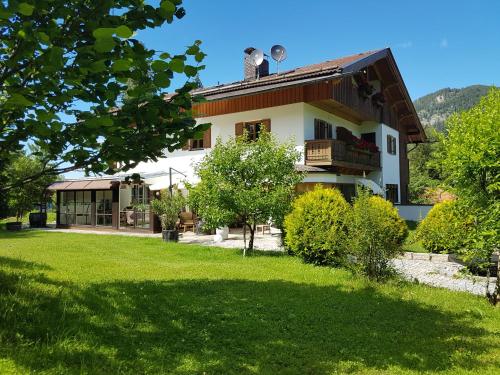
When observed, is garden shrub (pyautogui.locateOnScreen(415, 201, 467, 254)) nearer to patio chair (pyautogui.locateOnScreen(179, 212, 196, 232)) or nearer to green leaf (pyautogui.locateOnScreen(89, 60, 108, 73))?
green leaf (pyautogui.locateOnScreen(89, 60, 108, 73))

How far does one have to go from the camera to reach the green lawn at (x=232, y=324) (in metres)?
4.27

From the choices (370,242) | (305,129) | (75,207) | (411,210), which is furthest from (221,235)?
(411,210)

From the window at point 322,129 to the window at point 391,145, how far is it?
809cm

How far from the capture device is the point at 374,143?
26.8 meters

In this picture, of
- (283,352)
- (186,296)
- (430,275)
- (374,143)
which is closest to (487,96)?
(430,275)

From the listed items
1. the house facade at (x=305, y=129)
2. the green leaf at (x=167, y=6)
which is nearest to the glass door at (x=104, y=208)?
the house facade at (x=305, y=129)

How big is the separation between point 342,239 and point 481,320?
397 cm

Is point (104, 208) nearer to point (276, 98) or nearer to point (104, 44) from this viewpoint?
point (276, 98)

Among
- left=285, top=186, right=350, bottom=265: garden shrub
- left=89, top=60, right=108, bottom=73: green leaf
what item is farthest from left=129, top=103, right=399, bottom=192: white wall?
left=89, top=60, right=108, bottom=73: green leaf

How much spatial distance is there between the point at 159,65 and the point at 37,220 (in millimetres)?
27767

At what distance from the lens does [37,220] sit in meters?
27.3

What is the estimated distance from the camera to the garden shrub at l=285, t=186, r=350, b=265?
35.9 feet

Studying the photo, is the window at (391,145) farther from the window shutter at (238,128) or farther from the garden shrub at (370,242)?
the garden shrub at (370,242)

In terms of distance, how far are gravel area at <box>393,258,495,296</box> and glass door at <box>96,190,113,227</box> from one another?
17.4 metres
